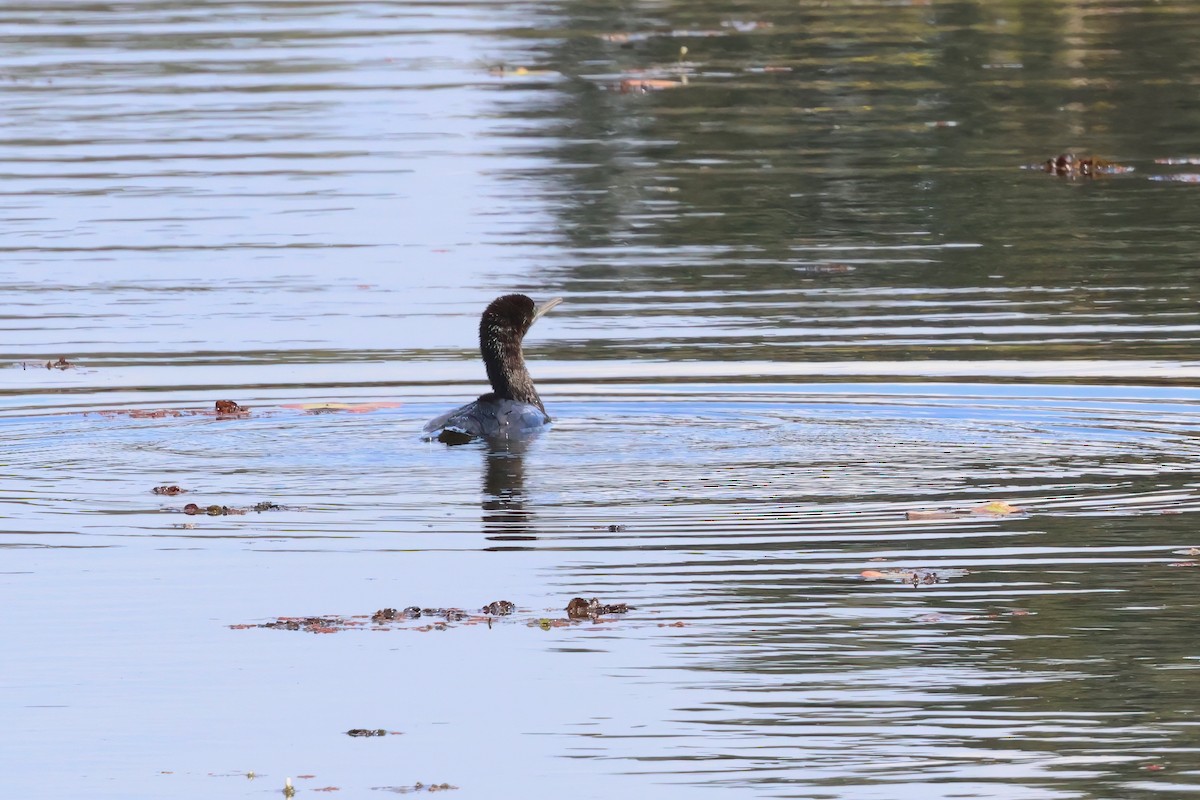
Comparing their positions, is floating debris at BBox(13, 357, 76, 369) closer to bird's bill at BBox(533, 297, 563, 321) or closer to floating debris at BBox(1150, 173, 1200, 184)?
bird's bill at BBox(533, 297, 563, 321)

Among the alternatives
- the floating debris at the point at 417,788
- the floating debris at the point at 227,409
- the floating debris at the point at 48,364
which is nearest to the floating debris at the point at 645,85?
the floating debris at the point at 48,364

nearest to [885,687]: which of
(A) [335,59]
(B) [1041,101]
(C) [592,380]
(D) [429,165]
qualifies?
(C) [592,380]

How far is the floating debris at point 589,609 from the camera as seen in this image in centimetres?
939

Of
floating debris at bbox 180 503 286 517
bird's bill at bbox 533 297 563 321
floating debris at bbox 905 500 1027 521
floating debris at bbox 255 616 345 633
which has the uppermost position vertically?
bird's bill at bbox 533 297 563 321

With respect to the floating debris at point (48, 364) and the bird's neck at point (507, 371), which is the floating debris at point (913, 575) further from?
the floating debris at point (48, 364)

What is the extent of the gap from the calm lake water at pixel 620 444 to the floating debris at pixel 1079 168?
21 centimetres

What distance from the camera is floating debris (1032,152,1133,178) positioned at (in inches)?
912

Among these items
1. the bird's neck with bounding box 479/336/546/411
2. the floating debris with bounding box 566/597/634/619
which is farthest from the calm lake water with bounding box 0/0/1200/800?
the bird's neck with bounding box 479/336/546/411

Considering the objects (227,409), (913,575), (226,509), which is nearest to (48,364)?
(227,409)

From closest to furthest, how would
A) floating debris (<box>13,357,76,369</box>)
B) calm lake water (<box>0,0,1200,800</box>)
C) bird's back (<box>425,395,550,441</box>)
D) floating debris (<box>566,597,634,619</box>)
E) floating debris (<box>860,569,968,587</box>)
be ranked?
calm lake water (<box>0,0,1200,800</box>) → floating debris (<box>566,597,634,619</box>) → floating debris (<box>860,569,968,587</box>) → bird's back (<box>425,395,550,441</box>) → floating debris (<box>13,357,76,369</box>)

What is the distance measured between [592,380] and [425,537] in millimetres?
4458

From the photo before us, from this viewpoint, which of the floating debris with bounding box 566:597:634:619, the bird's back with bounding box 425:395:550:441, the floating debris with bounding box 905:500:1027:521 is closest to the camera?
the floating debris with bounding box 566:597:634:619

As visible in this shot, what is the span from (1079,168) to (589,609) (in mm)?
14790

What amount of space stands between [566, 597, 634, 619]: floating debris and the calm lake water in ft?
0.41
